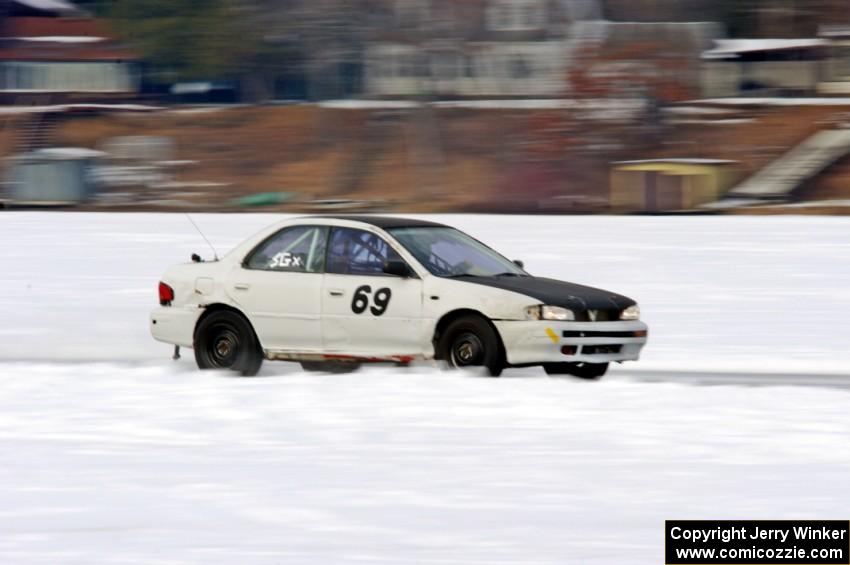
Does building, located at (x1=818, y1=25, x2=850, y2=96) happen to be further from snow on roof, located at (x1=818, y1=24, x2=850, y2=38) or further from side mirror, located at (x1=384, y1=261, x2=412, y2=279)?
side mirror, located at (x1=384, y1=261, x2=412, y2=279)

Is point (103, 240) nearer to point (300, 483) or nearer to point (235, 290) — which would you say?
point (235, 290)

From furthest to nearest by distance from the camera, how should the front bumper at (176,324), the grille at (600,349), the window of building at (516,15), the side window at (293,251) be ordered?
the window of building at (516,15) < the front bumper at (176,324) < the side window at (293,251) < the grille at (600,349)

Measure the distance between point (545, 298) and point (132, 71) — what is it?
68.2 m

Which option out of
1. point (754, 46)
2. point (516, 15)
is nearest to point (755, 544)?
point (516, 15)

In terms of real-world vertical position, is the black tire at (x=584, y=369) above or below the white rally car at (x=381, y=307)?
below

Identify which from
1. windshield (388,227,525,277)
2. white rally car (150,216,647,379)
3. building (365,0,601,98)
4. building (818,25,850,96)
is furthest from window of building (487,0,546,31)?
white rally car (150,216,647,379)

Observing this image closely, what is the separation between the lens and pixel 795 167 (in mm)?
52719

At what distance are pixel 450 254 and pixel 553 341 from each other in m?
1.33

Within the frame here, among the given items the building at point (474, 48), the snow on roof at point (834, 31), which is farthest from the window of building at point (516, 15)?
the snow on roof at point (834, 31)

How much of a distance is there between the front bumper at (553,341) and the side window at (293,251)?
1.69 metres

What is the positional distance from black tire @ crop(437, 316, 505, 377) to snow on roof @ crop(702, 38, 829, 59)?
5901 cm

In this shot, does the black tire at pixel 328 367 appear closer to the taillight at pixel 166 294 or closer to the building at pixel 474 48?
the taillight at pixel 166 294

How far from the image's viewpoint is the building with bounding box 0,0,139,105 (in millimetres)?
77625

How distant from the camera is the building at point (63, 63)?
7762 cm
